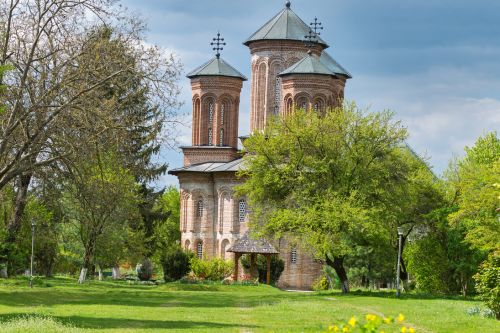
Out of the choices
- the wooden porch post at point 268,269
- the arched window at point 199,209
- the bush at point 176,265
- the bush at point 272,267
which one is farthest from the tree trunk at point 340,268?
the arched window at point 199,209

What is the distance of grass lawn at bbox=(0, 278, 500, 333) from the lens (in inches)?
908

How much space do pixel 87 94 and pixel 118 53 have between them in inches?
68.3

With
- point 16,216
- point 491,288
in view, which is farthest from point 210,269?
point 491,288

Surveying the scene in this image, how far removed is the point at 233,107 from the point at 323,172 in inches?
1034

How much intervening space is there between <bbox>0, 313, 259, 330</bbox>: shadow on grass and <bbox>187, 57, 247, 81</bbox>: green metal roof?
44.8 meters

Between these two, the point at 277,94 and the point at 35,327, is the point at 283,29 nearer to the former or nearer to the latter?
the point at 277,94

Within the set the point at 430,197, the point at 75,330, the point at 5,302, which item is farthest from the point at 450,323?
the point at 430,197

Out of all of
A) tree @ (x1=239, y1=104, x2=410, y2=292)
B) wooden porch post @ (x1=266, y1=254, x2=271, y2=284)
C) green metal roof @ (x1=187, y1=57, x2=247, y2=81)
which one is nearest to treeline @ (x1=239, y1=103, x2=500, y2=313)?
tree @ (x1=239, y1=104, x2=410, y2=292)

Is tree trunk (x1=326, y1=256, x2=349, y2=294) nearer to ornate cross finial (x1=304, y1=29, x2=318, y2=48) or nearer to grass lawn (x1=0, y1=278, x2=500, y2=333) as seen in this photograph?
grass lawn (x1=0, y1=278, x2=500, y2=333)

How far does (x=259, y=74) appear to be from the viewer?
70000 mm

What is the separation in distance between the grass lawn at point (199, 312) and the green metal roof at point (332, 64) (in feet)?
103

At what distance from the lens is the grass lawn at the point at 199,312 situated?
23.1 meters

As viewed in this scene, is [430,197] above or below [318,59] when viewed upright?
below

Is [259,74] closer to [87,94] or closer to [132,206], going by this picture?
[132,206]
